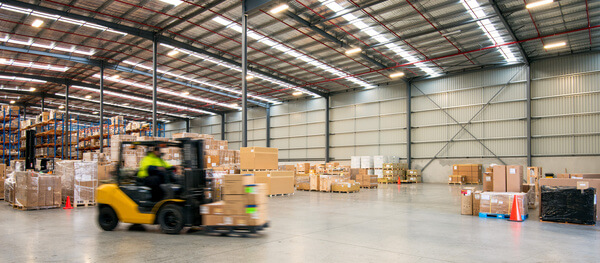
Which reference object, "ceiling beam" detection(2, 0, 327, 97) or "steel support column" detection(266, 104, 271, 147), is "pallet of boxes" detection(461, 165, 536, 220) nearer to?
"ceiling beam" detection(2, 0, 327, 97)

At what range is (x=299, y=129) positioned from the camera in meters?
29.0

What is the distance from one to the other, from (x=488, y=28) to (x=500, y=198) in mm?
10115

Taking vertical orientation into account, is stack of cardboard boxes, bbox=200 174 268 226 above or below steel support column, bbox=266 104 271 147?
below

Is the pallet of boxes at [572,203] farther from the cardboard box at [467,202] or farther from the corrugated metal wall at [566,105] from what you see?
the corrugated metal wall at [566,105]

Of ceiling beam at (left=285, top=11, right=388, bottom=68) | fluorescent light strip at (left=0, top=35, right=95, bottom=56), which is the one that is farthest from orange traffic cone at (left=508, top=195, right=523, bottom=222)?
fluorescent light strip at (left=0, top=35, right=95, bottom=56)

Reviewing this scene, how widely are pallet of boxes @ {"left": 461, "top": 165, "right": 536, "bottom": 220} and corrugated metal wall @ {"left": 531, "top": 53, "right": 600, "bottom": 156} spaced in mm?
12173

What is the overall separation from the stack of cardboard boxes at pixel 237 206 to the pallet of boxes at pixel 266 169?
22.4 feet

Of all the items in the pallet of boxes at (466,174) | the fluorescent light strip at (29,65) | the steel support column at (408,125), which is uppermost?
the fluorescent light strip at (29,65)

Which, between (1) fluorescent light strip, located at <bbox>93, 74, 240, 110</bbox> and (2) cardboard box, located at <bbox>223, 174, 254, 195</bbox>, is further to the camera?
(1) fluorescent light strip, located at <bbox>93, 74, 240, 110</bbox>

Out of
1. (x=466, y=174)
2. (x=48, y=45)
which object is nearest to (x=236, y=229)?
(x=48, y=45)

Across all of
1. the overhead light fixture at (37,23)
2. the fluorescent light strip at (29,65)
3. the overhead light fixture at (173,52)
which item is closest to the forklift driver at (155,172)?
the overhead light fixture at (37,23)

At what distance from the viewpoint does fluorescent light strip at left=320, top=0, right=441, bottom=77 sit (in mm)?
13673

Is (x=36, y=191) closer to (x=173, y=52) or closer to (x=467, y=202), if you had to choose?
(x=173, y=52)

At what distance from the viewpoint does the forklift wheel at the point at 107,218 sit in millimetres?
6242
